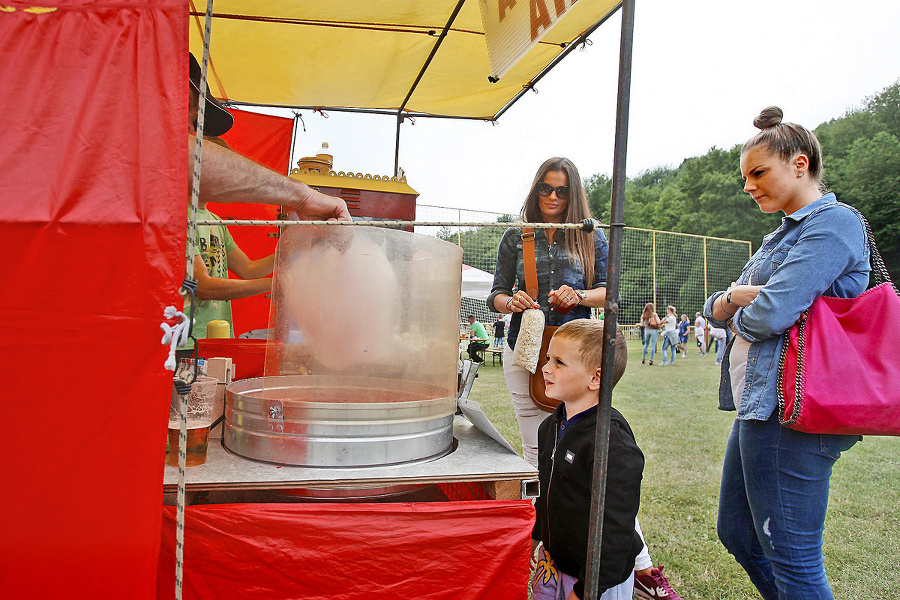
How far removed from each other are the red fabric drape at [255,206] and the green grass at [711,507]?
2603 mm

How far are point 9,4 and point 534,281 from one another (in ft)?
6.46

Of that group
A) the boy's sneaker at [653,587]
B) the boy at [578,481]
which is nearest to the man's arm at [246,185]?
the boy at [578,481]

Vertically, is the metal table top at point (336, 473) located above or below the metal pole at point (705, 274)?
below

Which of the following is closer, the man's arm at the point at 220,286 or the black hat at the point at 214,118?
the black hat at the point at 214,118

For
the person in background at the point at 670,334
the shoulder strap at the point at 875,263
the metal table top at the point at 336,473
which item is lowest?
the person in background at the point at 670,334

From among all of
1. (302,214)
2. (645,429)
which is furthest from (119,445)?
(645,429)

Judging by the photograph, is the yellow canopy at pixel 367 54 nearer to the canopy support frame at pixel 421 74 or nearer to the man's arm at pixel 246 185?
the canopy support frame at pixel 421 74

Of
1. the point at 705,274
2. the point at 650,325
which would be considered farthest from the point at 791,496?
the point at 705,274

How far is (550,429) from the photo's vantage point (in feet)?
5.99

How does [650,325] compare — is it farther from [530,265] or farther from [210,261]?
[210,261]

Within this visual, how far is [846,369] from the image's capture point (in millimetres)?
1428

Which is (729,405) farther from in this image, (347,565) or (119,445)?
(119,445)

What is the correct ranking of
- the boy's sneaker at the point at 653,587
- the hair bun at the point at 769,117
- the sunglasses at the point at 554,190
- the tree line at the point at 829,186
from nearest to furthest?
the hair bun at the point at 769,117, the boy's sneaker at the point at 653,587, the sunglasses at the point at 554,190, the tree line at the point at 829,186

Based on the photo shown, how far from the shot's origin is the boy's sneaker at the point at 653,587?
6.97ft
